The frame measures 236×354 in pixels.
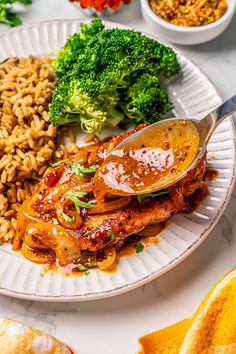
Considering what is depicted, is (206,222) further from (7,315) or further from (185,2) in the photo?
(185,2)

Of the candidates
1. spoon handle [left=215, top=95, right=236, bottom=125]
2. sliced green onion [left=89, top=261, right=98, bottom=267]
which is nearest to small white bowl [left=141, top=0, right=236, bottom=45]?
spoon handle [left=215, top=95, right=236, bottom=125]

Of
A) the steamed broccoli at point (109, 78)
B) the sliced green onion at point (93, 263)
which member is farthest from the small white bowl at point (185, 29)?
Answer: the sliced green onion at point (93, 263)

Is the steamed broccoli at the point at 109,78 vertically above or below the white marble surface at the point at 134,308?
above

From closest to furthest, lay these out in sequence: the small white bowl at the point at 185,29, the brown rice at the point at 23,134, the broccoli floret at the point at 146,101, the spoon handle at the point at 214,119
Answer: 1. the spoon handle at the point at 214,119
2. the brown rice at the point at 23,134
3. the broccoli floret at the point at 146,101
4. the small white bowl at the point at 185,29

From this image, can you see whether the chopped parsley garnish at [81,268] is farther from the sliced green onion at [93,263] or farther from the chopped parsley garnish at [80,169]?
the chopped parsley garnish at [80,169]

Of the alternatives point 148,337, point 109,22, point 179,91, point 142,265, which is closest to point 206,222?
point 142,265

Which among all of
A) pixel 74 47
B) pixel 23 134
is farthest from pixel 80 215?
pixel 74 47

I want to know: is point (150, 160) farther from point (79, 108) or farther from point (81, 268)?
point (81, 268)
